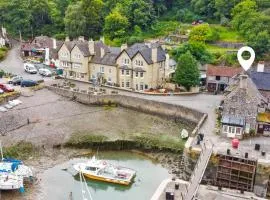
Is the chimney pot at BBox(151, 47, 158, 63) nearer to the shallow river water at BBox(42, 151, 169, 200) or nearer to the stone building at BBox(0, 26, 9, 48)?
the shallow river water at BBox(42, 151, 169, 200)

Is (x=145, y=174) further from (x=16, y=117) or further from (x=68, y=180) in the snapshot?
(x=16, y=117)

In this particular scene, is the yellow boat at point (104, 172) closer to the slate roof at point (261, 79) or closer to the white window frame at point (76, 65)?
the slate roof at point (261, 79)

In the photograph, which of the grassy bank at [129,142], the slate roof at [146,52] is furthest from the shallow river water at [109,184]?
the slate roof at [146,52]

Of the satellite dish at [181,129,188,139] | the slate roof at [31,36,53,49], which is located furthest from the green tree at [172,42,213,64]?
the slate roof at [31,36,53,49]

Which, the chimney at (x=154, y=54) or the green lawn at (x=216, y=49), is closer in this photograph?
the chimney at (x=154, y=54)

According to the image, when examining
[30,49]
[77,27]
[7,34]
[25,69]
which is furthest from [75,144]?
[7,34]
